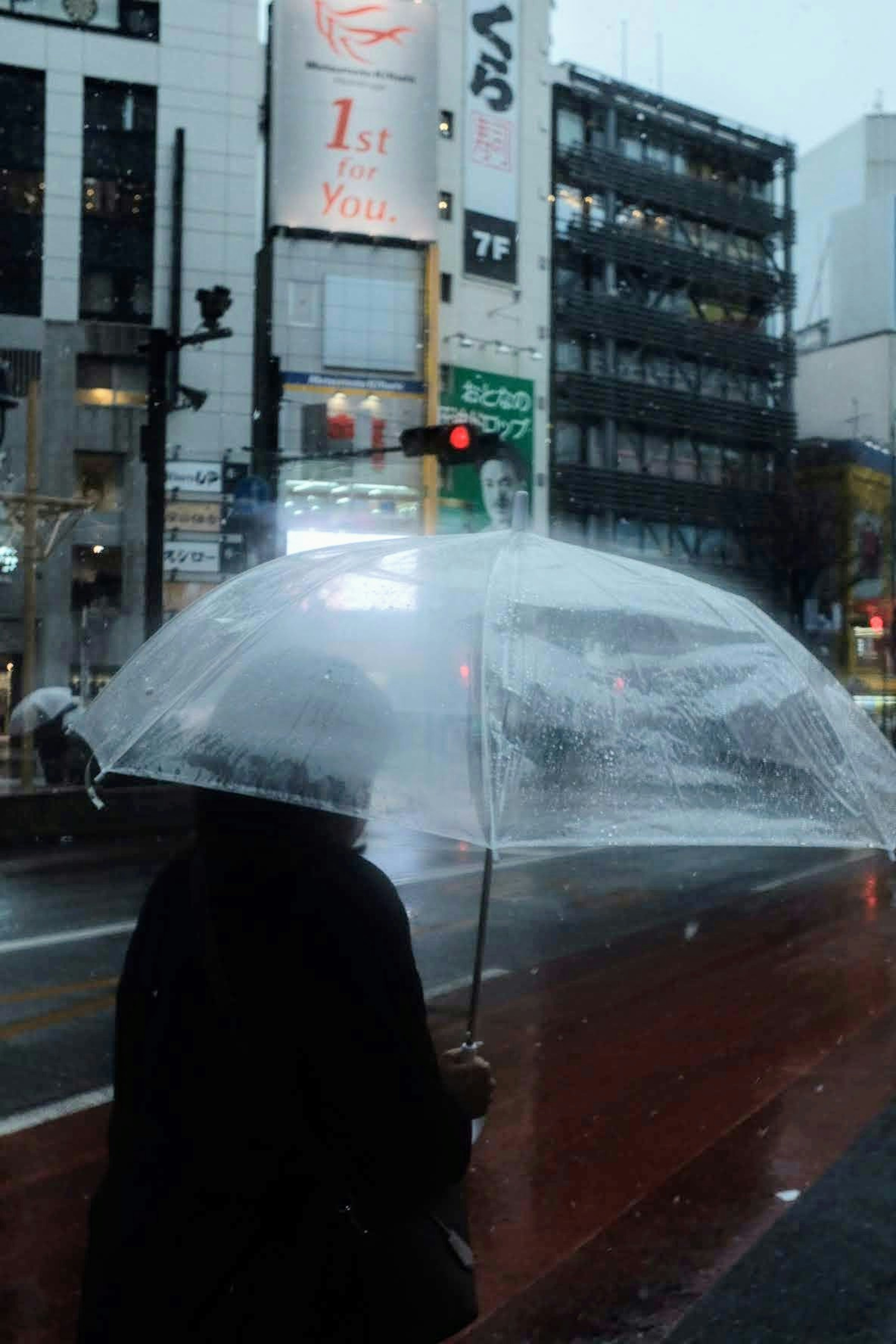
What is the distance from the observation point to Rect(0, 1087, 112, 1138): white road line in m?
5.49

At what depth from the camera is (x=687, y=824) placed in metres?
2.61

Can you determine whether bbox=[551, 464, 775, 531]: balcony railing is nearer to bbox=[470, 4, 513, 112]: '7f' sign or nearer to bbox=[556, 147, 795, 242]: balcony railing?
bbox=[556, 147, 795, 242]: balcony railing

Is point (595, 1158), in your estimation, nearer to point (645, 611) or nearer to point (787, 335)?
point (645, 611)

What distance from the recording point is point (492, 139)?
45281 mm

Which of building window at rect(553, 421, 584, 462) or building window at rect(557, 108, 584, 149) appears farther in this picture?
building window at rect(553, 421, 584, 462)

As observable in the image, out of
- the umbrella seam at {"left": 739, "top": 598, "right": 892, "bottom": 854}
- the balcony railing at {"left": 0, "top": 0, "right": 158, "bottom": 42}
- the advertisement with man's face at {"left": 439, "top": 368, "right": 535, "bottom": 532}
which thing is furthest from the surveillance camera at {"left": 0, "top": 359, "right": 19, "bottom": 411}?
the balcony railing at {"left": 0, "top": 0, "right": 158, "bottom": 42}

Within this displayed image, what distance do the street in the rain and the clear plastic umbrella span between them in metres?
0.60

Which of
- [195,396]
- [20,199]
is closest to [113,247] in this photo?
[20,199]

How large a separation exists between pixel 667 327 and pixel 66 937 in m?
44.6

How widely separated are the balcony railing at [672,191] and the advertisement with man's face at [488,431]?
8176 mm

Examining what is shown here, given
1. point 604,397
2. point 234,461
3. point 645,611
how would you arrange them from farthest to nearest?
1. point 604,397
2. point 234,461
3. point 645,611

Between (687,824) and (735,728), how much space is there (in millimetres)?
303

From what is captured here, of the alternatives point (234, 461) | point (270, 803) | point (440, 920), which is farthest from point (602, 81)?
point (270, 803)

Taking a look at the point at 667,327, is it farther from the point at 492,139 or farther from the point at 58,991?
the point at 58,991
